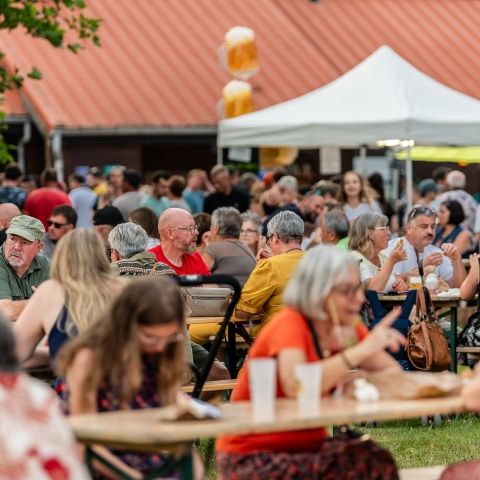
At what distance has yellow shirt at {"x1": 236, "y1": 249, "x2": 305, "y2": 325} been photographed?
8.44 meters

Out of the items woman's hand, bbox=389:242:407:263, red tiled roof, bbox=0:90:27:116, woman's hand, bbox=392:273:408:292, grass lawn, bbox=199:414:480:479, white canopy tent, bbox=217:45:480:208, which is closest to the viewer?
grass lawn, bbox=199:414:480:479

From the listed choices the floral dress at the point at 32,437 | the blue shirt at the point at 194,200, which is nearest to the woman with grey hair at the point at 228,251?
the floral dress at the point at 32,437

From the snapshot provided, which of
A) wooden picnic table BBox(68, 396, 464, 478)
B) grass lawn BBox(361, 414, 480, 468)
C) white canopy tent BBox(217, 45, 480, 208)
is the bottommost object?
grass lawn BBox(361, 414, 480, 468)

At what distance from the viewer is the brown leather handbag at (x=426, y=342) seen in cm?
864

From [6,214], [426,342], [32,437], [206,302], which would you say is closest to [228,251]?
[6,214]

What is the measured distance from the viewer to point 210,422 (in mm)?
4234

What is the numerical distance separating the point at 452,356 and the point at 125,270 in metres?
3.00

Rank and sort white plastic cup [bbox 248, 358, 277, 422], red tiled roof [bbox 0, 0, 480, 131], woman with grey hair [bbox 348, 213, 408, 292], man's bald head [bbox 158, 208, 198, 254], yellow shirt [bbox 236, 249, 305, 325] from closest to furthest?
white plastic cup [bbox 248, 358, 277, 422]
yellow shirt [bbox 236, 249, 305, 325]
man's bald head [bbox 158, 208, 198, 254]
woman with grey hair [bbox 348, 213, 408, 292]
red tiled roof [bbox 0, 0, 480, 131]

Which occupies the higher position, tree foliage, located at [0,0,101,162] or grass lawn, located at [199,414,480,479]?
tree foliage, located at [0,0,101,162]

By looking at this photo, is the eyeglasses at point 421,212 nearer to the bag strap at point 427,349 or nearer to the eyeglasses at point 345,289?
the bag strap at point 427,349

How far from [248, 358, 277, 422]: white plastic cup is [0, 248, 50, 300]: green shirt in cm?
367

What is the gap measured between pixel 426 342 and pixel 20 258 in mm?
2582

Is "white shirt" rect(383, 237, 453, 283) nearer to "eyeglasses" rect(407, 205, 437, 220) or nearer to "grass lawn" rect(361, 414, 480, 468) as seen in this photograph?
"eyeglasses" rect(407, 205, 437, 220)

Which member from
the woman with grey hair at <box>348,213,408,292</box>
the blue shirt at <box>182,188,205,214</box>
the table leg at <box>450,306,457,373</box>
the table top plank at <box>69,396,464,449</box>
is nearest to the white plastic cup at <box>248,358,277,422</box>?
the table top plank at <box>69,396,464,449</box>
